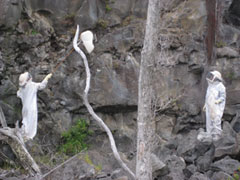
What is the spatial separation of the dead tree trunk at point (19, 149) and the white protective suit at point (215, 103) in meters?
4.95

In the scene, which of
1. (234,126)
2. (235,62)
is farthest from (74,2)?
(234,126)

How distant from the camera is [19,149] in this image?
8.73m

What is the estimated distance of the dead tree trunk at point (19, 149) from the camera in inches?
337

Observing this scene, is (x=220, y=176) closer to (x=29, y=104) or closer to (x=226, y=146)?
(x=226, y=146)

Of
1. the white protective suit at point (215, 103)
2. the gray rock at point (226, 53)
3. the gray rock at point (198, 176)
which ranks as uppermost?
the gray rock at point (226, 53)

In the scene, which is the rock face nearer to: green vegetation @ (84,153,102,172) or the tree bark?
green vegetation @ (84,153,102,172)

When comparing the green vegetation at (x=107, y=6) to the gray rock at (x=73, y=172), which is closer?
the gray rock at (x=73, y=172)

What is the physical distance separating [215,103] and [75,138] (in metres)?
5.21

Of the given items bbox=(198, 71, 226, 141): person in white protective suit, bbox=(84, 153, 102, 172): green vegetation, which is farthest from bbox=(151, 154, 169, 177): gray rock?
bbox=(198, 71, 226, 141): person in white protective suit

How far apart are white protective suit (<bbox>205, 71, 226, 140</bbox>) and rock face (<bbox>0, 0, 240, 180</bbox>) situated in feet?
5.90

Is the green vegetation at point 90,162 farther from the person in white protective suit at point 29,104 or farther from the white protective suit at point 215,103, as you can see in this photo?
the white protective suit at point 215,103

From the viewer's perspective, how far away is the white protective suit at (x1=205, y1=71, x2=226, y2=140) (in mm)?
10039

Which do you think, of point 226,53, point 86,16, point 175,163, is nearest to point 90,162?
point 175,163

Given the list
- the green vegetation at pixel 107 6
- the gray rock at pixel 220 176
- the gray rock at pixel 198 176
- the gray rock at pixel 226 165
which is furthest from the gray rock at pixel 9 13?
the gray rock at pixel 220 176
